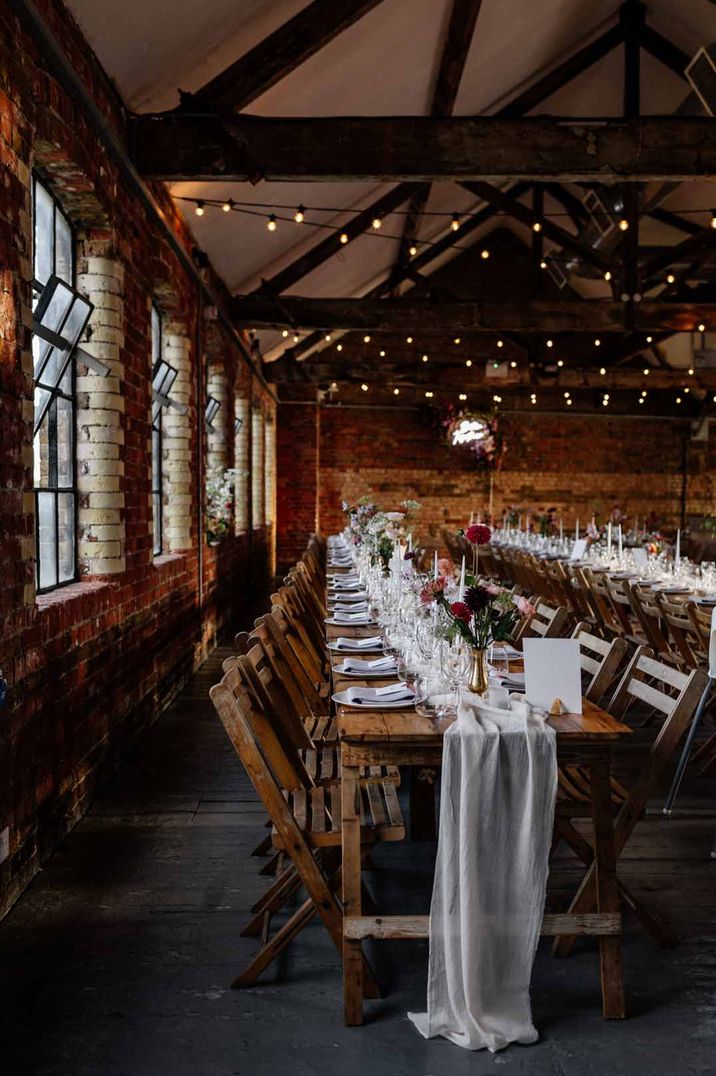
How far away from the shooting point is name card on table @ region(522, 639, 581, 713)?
2.88 m

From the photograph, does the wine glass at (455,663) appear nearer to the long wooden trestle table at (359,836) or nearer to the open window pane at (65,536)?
the long wooden trestle table at (359,836)

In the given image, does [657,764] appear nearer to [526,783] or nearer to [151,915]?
[526,783]

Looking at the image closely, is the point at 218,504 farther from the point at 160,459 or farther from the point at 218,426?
the point at 160,459

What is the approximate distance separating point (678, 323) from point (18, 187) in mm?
8886

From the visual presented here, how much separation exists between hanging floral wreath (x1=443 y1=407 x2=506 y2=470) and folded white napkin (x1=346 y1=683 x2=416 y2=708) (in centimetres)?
1388

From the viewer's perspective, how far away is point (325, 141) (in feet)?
17.6

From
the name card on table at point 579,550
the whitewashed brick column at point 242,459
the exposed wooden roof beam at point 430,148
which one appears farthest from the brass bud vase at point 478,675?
the whitewashed brick column at point 242,459

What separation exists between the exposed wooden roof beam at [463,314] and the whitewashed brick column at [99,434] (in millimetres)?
5155

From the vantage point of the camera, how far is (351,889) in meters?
2.65

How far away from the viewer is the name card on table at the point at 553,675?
2.88 m

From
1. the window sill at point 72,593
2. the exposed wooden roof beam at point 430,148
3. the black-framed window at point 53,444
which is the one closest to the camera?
the window sill at point 72,593

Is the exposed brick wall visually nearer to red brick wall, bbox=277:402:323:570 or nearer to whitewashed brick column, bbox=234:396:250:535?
red brick wall, bbox=277:402:323:570

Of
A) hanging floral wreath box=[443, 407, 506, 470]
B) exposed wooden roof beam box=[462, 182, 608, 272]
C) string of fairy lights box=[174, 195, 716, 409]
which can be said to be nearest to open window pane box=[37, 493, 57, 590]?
string of fairy lights box=[174, 195, 716, 409]

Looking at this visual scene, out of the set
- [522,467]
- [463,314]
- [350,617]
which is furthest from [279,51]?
[522,467]
